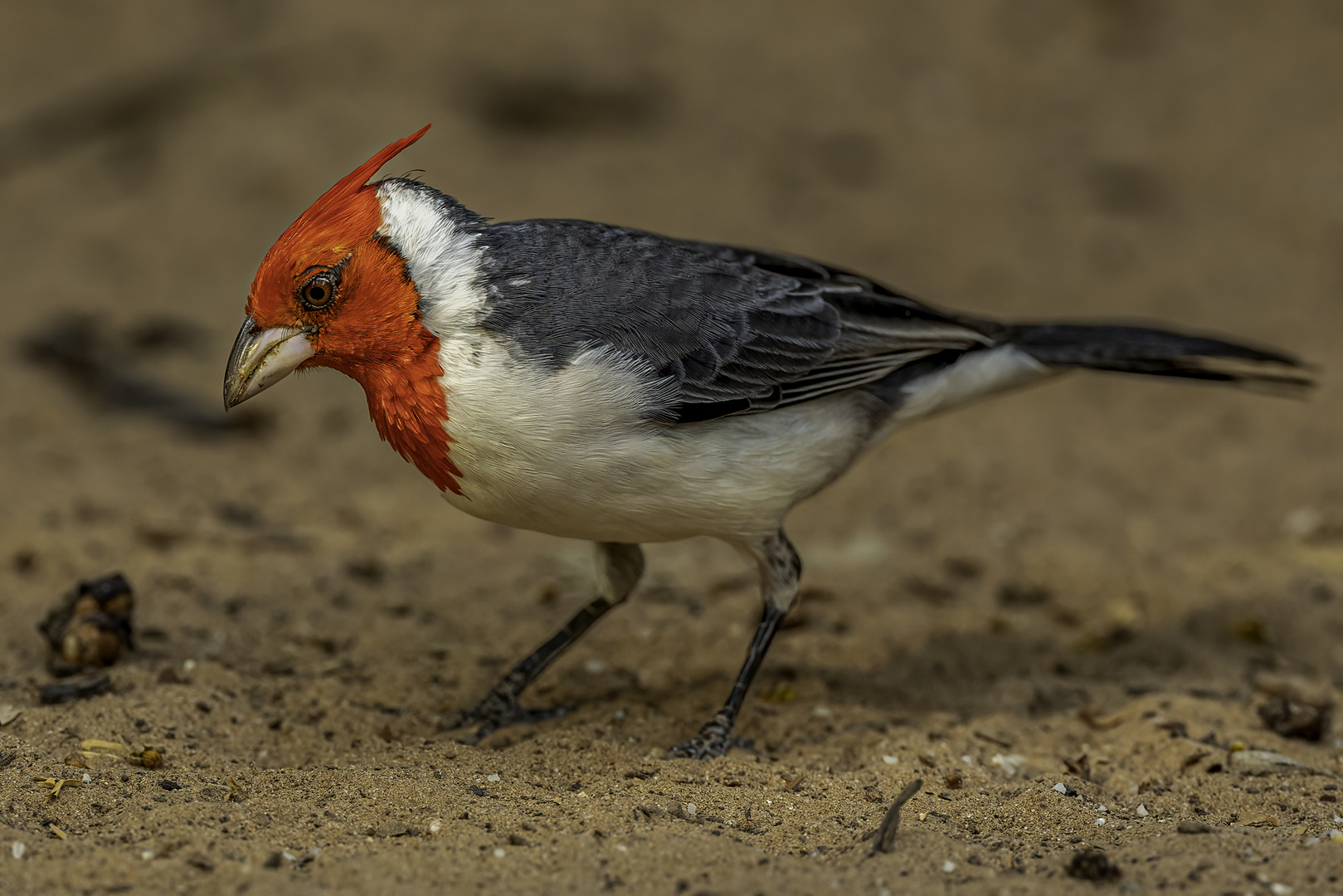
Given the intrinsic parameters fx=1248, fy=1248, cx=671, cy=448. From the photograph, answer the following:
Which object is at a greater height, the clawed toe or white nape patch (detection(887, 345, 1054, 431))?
white nape patch (detection(887, 345, 1054, 431))

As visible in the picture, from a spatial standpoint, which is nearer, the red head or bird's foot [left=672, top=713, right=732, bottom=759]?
the red head

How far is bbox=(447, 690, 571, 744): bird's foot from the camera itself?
184 inches

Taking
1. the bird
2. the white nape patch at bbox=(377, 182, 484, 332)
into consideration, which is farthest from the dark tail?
the white nape patch at bbox=(377, 182, 484, 332)

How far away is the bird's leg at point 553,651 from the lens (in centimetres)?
473

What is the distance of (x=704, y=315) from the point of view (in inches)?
169

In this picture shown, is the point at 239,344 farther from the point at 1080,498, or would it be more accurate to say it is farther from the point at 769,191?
the point at 769,191

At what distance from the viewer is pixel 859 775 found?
13.5ft

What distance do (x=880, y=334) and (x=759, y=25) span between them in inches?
248

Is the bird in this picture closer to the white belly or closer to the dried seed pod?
the white belly

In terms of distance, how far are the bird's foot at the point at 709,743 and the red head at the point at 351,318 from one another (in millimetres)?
1249

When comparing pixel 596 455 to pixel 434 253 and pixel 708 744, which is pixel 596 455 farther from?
pixel 708 744

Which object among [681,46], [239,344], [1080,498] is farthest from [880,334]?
[681,46]

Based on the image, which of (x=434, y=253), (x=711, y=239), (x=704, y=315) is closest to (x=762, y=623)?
(x=704, y=315)

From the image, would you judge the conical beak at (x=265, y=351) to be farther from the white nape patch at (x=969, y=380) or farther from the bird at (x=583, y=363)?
the white nape patch at (x=969, y=380)
